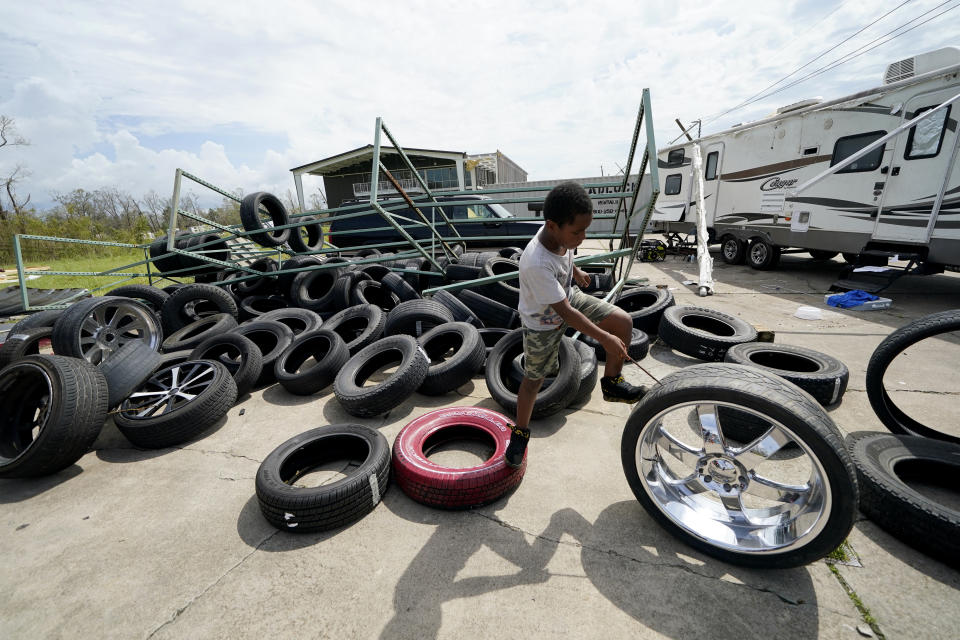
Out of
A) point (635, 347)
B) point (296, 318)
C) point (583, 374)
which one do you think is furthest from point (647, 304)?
point (296, 318)

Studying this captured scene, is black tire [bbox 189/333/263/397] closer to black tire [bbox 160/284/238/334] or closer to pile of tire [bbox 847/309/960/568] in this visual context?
black tire [bbox 160/284/238/334]

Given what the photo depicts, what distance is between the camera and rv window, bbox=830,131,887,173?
6422mm

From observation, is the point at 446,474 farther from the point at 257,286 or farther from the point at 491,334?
the point at 257,286

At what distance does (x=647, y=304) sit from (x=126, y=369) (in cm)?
578

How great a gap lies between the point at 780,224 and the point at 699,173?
2729 mm

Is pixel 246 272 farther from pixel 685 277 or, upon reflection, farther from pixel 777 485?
pixel 685 277

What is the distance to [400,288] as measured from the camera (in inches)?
214

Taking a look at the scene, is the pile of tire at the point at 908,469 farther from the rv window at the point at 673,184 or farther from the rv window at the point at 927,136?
the rv window at the point at 673,184

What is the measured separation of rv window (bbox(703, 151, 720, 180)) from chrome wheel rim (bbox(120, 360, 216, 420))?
1191cm

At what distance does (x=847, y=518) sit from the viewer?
149 cm

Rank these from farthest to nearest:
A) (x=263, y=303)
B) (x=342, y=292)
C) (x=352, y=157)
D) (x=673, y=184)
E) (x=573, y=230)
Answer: (x=352, y=157) < (x=673, y=184) < (x=263, y=303) < (x=342, y=292) < (x=573, y=230)

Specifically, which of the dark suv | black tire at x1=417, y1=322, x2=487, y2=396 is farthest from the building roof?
black tire at x1=417, y1=322, x2=487, y2=396

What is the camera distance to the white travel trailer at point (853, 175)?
563 centimetres

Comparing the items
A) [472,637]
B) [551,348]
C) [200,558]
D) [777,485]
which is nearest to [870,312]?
[777,485]
